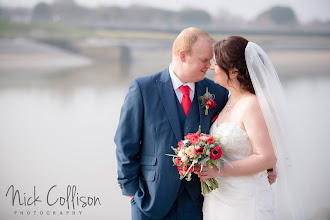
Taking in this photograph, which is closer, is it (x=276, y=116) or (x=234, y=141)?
(x=234, y=141)

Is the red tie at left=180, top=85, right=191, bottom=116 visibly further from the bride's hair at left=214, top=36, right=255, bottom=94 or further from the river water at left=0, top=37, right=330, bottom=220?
the river water at left=0, top=37, right=330, bottom=220

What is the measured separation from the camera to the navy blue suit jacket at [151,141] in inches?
103

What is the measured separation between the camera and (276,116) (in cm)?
259

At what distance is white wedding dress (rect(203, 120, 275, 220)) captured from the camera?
2486mm

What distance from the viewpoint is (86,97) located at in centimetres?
468

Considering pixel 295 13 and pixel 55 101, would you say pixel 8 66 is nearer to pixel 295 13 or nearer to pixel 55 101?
pixel 55 101

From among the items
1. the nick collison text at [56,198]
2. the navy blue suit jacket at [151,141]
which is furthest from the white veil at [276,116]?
the nick collison text at [56,198]

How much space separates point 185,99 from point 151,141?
1.22 feet

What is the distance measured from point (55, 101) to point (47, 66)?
460 mm

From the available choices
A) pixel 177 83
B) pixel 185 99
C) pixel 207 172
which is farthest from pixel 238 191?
pixel 177 83

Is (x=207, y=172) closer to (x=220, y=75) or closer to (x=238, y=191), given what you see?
(x=238, y=191)

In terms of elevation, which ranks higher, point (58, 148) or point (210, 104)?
point (210, 104)

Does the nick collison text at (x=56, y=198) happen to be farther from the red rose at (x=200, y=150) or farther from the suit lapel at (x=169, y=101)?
the red rose at (x=200, y=150)

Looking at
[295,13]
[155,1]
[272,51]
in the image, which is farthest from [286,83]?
[155,1]
